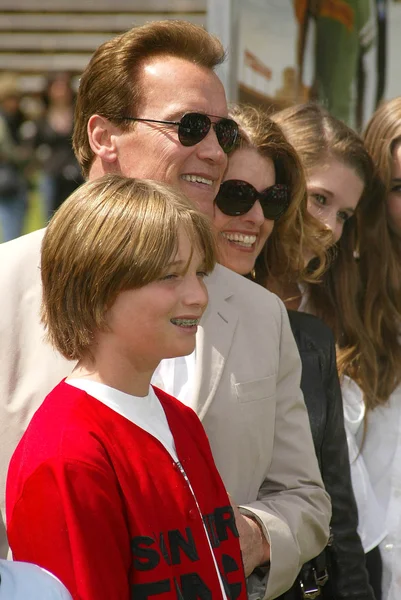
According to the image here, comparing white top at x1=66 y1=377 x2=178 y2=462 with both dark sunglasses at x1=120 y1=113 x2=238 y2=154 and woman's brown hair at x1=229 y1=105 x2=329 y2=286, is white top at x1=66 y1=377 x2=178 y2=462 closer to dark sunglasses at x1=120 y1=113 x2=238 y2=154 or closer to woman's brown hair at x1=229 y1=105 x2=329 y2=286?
dark sunglasses at x1=120 y1=113 x2=238 y2=154

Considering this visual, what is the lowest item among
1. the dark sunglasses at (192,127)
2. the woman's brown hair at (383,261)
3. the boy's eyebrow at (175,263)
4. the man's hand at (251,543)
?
the man's hand at (251,543)

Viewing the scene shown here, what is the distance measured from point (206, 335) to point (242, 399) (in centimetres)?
20

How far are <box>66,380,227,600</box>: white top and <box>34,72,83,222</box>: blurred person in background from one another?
6131 mm

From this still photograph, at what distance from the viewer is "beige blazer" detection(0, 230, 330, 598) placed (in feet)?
7.42

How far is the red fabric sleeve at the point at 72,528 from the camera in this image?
1683 mm

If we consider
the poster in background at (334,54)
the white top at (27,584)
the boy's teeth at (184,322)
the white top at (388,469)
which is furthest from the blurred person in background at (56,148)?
the white top at (27,584)

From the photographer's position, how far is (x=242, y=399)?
2.35 meters

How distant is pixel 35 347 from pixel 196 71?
0.90 metres

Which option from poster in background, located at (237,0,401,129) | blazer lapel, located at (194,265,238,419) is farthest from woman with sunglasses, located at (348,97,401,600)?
blazer lapel, located at (194,265,238,419)

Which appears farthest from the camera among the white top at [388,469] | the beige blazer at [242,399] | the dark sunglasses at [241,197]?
the white top at [388,469]

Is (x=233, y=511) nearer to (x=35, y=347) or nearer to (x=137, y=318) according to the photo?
(x=137, y=318)

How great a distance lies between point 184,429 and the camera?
202 cm

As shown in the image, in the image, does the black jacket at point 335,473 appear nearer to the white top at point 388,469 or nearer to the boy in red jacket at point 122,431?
the white top at point 388,469

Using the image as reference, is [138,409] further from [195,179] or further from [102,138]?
[102,138]
